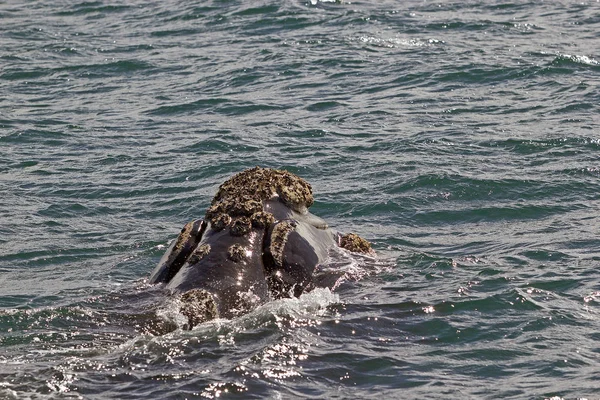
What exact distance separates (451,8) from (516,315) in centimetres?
1587

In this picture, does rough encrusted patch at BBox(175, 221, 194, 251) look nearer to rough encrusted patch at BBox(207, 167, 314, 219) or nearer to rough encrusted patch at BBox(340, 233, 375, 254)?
rough encrusted patch at BBox(207, 167, 314, 219)

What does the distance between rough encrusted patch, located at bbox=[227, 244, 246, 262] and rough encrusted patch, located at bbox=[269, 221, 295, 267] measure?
226 mm

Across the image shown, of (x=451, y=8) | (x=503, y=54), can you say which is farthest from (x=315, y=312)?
(x=451, y=8)

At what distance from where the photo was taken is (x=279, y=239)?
27.3ft

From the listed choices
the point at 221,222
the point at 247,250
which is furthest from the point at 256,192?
the point at 247,250

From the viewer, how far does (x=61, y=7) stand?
26.2 metres

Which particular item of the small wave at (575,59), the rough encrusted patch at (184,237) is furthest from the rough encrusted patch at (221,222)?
the small wave at (575,59)

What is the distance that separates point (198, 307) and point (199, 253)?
65 centimetres

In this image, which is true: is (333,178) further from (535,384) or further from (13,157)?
(535,384)

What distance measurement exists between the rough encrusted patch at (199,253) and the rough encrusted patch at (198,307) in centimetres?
41

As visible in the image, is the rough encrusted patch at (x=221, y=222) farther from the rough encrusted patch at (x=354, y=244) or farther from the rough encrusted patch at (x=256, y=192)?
the rough encrusted patch at (x=354, y=244)

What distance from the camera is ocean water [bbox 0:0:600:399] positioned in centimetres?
721

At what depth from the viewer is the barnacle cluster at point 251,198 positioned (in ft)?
27.7

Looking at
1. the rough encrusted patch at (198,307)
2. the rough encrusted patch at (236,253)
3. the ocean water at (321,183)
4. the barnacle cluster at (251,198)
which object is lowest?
the ocean water at (321,183)
